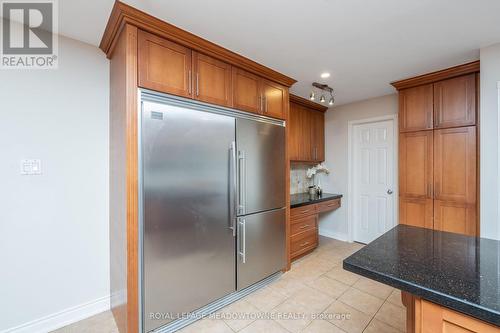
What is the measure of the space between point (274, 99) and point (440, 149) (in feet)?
7.05

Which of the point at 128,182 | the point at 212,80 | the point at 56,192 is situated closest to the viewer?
the point at 128,182

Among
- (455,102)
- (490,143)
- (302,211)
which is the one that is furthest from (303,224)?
(455,102)

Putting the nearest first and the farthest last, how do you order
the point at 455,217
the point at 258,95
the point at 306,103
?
the point at 258,95 < the point at 455,217 < the point at 306,103

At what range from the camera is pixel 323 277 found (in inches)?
108

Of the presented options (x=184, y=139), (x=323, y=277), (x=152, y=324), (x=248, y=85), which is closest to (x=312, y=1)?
(x=248, y=85)

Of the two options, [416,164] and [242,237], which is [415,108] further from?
[242,237]

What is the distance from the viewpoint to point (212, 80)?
207 cm

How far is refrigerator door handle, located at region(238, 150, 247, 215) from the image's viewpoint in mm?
2215

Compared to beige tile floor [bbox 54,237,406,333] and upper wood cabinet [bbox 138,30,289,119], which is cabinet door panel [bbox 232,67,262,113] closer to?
upper wood cabinet [bbox 138,30,289,119]

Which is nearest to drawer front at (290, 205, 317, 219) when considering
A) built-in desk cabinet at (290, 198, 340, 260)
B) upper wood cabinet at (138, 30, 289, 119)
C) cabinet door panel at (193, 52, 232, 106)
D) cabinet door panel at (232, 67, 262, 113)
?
built-in desk cabinet at (290, 198, 340, 260)

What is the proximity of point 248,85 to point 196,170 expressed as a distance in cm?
112

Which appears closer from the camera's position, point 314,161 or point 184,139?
point 184,139

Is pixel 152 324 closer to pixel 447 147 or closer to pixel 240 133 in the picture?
pixel 240 133

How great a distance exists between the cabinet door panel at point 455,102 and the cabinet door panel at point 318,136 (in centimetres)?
175
